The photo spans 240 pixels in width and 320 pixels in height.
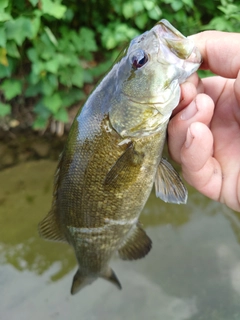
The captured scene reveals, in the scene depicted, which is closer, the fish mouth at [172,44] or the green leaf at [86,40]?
the fish mouth at [172,44]

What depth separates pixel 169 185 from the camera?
1.35 m

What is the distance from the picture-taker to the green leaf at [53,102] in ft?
8.90

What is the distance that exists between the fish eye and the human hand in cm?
19

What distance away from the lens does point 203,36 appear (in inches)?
49.2

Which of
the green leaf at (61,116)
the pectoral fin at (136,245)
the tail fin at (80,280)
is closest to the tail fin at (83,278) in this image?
the tail fin at (80,280)

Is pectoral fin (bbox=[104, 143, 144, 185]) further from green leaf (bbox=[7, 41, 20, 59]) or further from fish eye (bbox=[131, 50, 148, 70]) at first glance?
green leaf (bbox=[7, 41, 20, 59])

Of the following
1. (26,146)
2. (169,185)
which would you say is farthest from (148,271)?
(26,146)

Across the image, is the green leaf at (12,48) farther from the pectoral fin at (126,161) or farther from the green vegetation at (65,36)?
the pectoral fin at (126,161)

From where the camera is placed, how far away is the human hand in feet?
3.89

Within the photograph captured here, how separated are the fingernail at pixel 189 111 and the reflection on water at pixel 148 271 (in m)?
1.46

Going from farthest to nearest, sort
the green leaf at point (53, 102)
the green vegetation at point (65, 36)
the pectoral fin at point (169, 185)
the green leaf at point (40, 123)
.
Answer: the green leaf at point (40, 123), the green leaf at point (53, 102), the green vegetation at point (65, 36), the pectoral fin at point (169, 185)

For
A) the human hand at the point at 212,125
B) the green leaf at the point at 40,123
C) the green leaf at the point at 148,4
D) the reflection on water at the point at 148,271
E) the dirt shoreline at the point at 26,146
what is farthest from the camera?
the dirt shoreline at the point at 26,146

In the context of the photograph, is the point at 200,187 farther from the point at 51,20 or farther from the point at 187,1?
the point at 51,20

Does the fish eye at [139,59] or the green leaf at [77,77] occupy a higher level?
the fish eye at [139,59]
